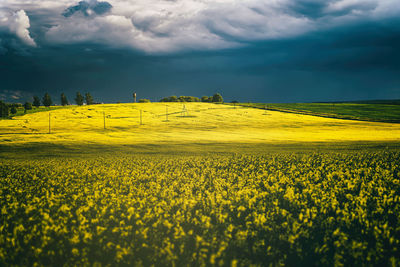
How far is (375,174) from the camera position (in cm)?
1636

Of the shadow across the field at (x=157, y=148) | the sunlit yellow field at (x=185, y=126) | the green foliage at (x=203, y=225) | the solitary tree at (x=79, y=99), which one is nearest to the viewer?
the green foliage at (x=203, y=225)

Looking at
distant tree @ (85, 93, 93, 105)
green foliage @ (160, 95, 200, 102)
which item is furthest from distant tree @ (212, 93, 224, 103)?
distant tree @ (85, 93, 93, 105)

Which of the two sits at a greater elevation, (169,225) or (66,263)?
(169,225)

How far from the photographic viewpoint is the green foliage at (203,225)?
26.6ft

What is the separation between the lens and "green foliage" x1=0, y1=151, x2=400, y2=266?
8.10 m

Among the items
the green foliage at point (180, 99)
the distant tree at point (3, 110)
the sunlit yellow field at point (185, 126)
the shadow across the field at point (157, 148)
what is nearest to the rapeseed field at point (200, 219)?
the shadow across the field at point (157, 148)

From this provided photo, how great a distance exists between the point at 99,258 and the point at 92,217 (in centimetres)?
289

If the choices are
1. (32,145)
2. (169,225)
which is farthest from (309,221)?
(32,145)

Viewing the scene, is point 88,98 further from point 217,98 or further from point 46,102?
point 217,98

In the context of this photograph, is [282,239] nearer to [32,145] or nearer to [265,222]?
[265,222]

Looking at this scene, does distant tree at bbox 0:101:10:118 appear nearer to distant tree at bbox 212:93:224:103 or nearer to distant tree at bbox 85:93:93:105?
distant tree at bbox 85:93:93:105

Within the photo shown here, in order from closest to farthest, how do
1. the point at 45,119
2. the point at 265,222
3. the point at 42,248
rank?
the point at 42,248, the point at 265,222, the point at 45,119

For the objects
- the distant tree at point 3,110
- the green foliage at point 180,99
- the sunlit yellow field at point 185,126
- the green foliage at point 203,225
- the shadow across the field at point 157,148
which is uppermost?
the green foliage at point 180,99

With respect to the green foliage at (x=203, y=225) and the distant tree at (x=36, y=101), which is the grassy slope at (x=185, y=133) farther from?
the distant tree at (x=36, y=101)
